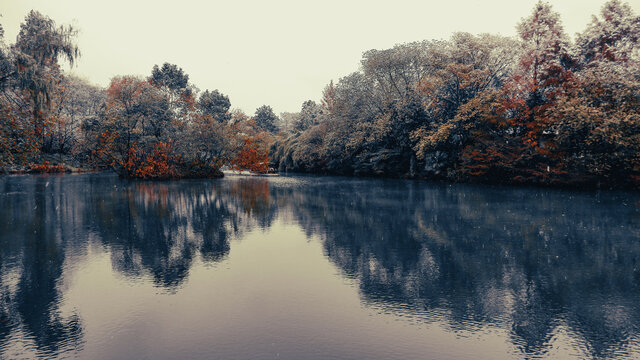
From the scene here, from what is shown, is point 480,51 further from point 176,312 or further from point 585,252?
point 176,312

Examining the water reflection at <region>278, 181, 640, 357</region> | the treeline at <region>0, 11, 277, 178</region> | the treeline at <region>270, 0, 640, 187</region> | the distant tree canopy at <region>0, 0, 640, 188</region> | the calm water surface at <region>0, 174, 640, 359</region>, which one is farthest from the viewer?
the treeline at <region>270, 0, 640, 187</region>

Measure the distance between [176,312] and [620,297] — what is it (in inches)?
258

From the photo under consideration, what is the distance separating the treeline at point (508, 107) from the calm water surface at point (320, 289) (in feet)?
49.1

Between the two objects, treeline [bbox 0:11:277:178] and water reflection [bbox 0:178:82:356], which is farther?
treeline [bbox 0:11:277:178]

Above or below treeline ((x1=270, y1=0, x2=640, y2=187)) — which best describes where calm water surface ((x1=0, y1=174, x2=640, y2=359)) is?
below

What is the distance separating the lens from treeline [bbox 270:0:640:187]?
25.4 metres

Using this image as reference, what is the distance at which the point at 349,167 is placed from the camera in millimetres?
53625

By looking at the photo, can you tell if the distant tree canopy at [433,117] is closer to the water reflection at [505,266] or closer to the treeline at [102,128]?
the treeline at [102,128]

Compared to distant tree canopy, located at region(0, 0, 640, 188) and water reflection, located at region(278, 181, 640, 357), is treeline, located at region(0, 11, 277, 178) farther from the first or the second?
water reflection, located at region(278, 181, 640, 357)

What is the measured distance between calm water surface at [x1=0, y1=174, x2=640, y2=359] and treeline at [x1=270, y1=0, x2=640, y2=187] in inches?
589

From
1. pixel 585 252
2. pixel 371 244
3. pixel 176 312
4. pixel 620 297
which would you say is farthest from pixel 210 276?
pixel 585 252

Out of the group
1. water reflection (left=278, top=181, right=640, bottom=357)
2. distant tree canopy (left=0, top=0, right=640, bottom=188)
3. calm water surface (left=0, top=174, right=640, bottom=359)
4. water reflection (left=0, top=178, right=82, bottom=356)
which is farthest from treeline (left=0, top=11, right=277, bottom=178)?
water reflection (left=278, top=181, right=640, bottom=357)

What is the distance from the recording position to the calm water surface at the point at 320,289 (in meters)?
4.62

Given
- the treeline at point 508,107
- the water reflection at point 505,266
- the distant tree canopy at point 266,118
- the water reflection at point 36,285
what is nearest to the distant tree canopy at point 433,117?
the treeline at point 508,107
